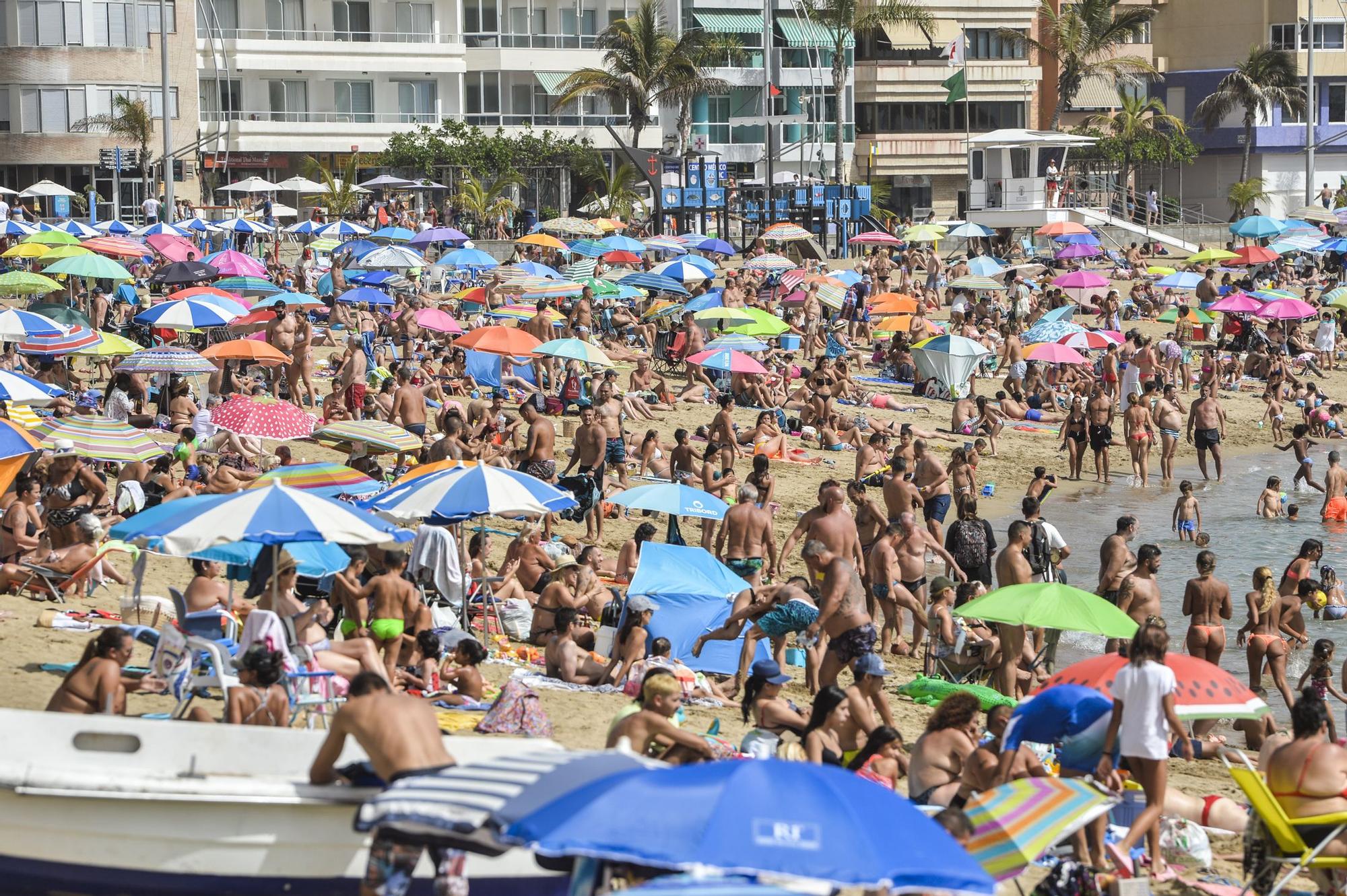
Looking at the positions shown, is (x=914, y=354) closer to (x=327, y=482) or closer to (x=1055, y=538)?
(x=1055, y=538)

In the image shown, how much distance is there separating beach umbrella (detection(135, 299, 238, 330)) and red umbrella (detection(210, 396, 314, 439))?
14.9 ft

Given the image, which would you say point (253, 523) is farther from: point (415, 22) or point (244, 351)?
point (415, 22)

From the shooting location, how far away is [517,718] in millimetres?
9625

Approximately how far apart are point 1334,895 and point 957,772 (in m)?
1.81

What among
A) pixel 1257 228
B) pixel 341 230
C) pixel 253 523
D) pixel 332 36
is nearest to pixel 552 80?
pixel 332 36

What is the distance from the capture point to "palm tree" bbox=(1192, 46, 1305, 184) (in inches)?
2119

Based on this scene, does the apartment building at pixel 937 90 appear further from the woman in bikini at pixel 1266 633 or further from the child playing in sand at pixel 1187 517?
the woman in bikini at pixel 1266 633

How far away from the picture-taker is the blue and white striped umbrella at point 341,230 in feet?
112

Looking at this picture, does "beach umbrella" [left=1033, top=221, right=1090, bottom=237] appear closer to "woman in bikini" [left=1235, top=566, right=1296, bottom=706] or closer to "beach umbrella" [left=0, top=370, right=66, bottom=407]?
"woman in bikini" [left=1235, top=566, right=1296, bottom=706]

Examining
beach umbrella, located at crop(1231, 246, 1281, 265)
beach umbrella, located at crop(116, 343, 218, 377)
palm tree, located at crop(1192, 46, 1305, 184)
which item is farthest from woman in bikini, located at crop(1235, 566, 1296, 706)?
palm tree, located at crop(1192, 46, 1305, 184)

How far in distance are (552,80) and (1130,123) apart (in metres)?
17.1

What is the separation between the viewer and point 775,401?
79.6ft

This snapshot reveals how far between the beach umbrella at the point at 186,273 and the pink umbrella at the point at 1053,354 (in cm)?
1122

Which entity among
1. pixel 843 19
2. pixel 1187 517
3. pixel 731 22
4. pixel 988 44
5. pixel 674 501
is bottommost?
pixel 1187 517
